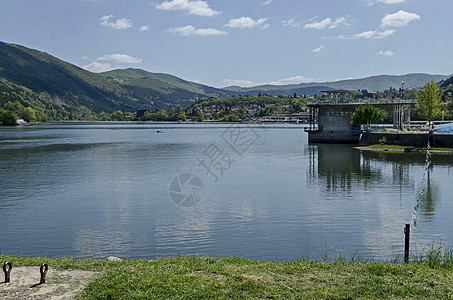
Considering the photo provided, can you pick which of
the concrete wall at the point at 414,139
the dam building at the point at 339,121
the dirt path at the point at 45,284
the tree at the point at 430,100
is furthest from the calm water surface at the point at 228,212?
the tree at the point at 430,100

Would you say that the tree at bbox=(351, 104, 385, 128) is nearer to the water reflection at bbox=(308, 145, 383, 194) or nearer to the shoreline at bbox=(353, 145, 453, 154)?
the shoreline at bbox=(353, 145, 453, 154)

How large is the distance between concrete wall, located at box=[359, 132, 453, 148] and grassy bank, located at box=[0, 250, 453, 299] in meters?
57.5

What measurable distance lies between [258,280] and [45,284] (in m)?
5.61

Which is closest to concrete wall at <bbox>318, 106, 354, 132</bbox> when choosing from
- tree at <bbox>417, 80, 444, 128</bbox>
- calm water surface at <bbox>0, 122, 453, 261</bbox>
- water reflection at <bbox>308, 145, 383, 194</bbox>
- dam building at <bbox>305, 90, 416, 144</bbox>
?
dam building at <bbox>305, 90, 416, 144</bbox>

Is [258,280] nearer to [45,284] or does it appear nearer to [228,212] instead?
[45,284]

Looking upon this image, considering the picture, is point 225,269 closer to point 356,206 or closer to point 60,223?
point 60,223

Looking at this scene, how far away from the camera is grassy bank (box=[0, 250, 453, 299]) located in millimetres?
10094

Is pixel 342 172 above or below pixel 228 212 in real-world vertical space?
below

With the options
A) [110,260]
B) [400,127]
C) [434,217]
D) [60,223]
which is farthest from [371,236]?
[400,127]

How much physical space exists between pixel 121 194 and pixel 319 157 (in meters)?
38.5

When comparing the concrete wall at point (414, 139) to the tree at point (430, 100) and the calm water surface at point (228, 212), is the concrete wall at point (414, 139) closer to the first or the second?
the calm water surface at point (228, 212)

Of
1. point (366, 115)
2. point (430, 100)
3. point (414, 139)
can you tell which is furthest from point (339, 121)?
point (430, 100)

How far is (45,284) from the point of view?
1095 cm

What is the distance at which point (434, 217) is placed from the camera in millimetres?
24828
